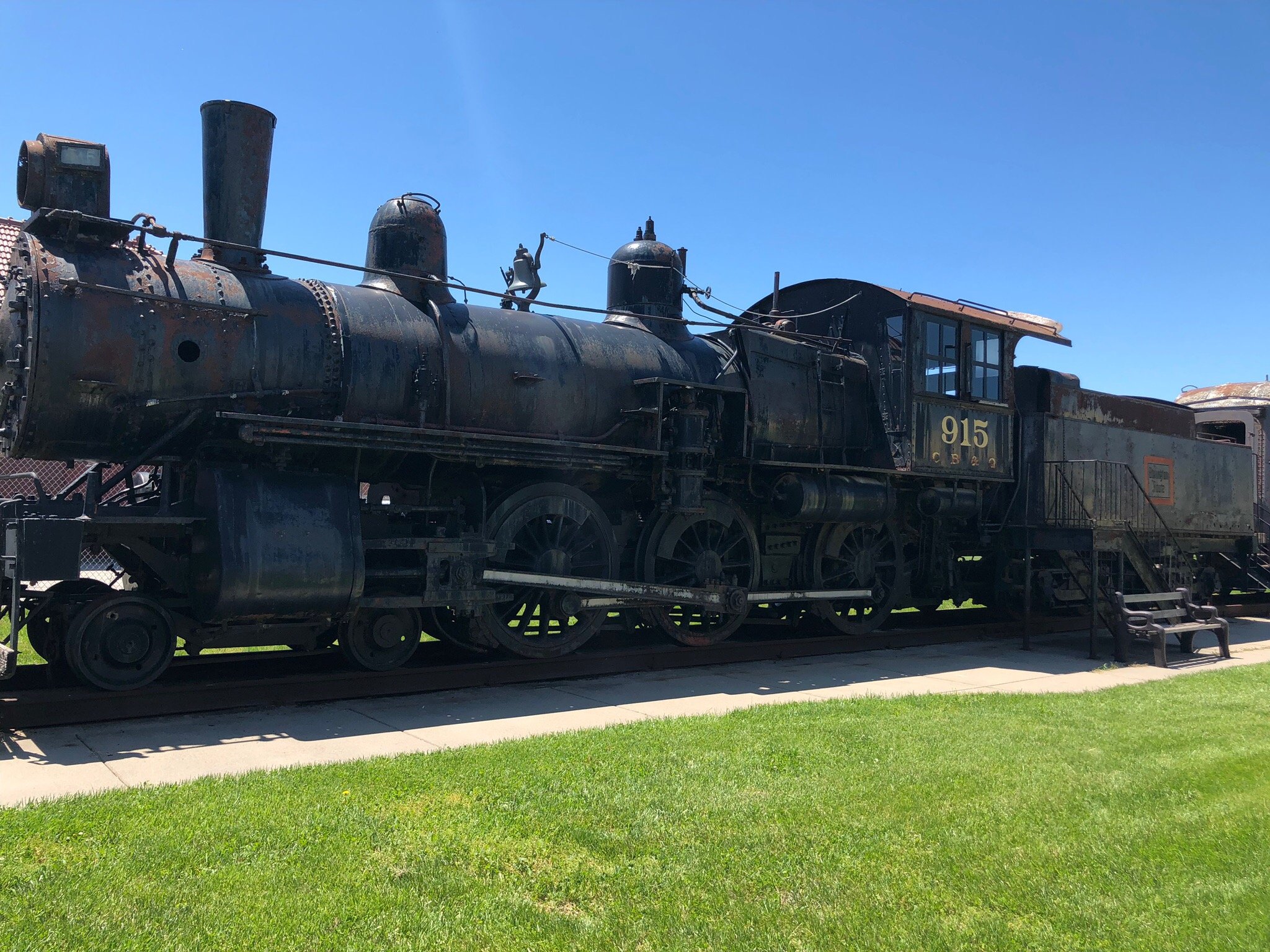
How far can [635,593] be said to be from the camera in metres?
9.22

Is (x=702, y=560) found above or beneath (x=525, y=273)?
beneath

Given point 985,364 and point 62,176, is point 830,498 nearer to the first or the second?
point 985,364

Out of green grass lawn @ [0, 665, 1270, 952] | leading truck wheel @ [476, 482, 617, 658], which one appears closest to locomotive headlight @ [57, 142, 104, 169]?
leading truck wheel @ [476, 482, 617, 658]

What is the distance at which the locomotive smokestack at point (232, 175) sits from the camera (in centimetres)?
783

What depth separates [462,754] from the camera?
595 cm

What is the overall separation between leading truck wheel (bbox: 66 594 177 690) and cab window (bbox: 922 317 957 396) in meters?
8.15

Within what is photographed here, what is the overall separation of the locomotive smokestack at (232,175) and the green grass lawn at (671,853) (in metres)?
4.43

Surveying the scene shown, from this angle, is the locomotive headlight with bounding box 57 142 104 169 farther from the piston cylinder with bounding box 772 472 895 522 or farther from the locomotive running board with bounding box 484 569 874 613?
the piston cylinder with bounding box 772 472 895 522

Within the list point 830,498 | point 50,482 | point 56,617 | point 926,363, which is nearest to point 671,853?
point 56,617

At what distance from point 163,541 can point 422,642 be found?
3.44 m

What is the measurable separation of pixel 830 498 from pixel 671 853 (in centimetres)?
670

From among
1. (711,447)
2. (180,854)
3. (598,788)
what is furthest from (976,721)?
(180,854)

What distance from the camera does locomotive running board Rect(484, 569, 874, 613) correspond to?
28.2 feet

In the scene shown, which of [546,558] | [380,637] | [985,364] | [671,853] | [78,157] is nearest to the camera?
[671,853]
